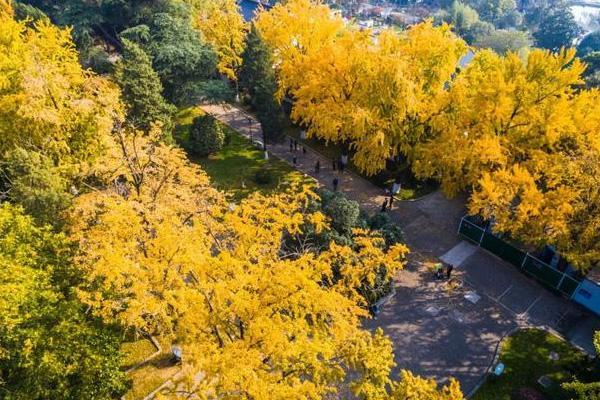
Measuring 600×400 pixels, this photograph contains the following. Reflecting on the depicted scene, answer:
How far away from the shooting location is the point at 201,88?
37062mm

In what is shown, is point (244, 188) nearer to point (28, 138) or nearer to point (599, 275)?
point (28, 138)

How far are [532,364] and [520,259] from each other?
726 cm

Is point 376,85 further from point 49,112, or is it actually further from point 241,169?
point 49,112

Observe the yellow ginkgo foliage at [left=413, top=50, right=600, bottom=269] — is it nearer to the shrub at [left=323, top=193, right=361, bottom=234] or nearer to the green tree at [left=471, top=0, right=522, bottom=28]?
the shrub at [left=323, top=193, right=361, bottom=234]

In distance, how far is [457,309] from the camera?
25.1 meters

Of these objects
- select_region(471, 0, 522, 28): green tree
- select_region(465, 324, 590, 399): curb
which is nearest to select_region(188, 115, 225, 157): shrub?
select_region(465, 324, 590, 399): curb

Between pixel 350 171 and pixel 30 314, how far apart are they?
26.2 m

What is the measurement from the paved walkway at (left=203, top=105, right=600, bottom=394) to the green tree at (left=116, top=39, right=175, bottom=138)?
756 inches

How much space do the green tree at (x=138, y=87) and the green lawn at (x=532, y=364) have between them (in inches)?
989

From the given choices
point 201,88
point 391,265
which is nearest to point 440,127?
point 391,265

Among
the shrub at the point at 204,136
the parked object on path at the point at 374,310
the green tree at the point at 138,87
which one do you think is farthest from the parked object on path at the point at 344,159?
the parked object on path at the point at 374,310

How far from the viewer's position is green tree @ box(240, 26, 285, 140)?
3456cm

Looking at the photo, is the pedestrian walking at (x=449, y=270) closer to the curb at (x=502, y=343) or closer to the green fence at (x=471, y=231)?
the green fence at (x=471, y=231)

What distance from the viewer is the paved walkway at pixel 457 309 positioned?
22.4 metres
